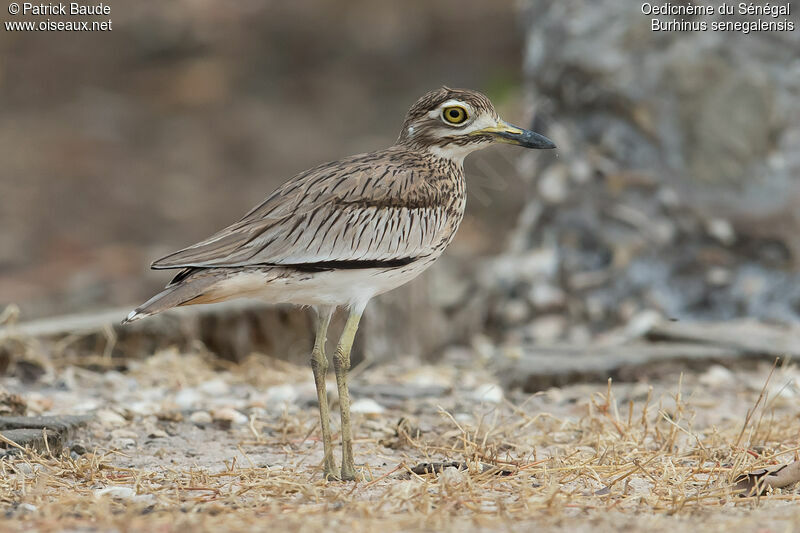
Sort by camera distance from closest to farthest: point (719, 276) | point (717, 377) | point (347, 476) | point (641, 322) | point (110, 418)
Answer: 1. point (347, 476)
2. point (110, 418)
3. point (717, 377)
4. point (641, 322)
5. point (719, 276)

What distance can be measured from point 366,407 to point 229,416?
2.23 feet

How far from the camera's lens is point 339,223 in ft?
13.8

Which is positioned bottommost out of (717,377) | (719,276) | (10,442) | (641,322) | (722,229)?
(717,377)

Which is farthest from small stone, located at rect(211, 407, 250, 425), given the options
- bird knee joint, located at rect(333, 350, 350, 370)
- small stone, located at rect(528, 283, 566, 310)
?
small stone, located at rect(528, 283, 566, 310)

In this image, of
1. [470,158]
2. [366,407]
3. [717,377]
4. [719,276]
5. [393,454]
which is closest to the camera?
[393,454]

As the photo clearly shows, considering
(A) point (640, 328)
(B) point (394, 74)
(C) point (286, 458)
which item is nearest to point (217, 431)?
(C) point (286, 458)

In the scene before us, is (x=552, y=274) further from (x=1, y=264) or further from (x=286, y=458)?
(x=1, y=264)

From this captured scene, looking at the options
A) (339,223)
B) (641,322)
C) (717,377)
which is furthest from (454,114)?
(641,322)

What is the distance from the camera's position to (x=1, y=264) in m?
10.7

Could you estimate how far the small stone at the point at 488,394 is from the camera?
18.4ft

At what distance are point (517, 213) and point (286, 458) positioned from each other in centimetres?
717

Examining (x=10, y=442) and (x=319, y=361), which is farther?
(x=319, y=361)

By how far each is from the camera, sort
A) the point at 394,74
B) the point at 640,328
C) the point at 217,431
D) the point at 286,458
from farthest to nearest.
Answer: the point at 394,74, the point at 640,328, the point at 217,431, the point at 286,458

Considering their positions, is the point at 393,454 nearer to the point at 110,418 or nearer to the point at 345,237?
the point at 345,237
